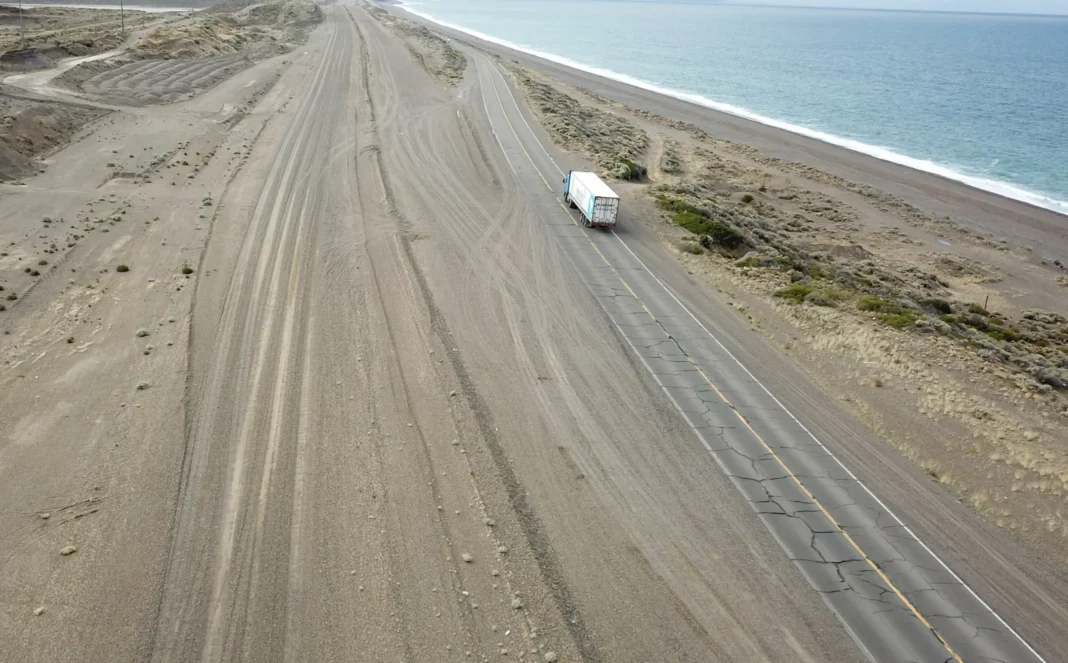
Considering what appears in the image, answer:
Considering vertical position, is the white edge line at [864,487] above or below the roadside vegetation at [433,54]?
below

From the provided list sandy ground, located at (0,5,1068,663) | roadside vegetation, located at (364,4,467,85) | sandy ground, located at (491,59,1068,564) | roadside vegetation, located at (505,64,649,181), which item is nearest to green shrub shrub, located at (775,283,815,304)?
sandy ground, located at (491,59,1068,564)

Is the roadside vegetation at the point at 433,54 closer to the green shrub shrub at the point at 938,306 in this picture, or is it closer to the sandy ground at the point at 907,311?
the sandy ground at the point at 907,311

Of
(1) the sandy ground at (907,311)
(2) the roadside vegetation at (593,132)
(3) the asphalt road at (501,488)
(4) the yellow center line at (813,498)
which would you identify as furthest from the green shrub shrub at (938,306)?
(2) the roadside vegetation at (593,132)

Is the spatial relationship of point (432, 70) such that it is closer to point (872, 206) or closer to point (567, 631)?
point (872, 206)

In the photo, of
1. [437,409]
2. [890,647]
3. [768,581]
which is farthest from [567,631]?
[437,409]

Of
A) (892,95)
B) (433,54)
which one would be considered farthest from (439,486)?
(892,95)

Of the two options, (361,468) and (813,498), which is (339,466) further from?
(813,498)
